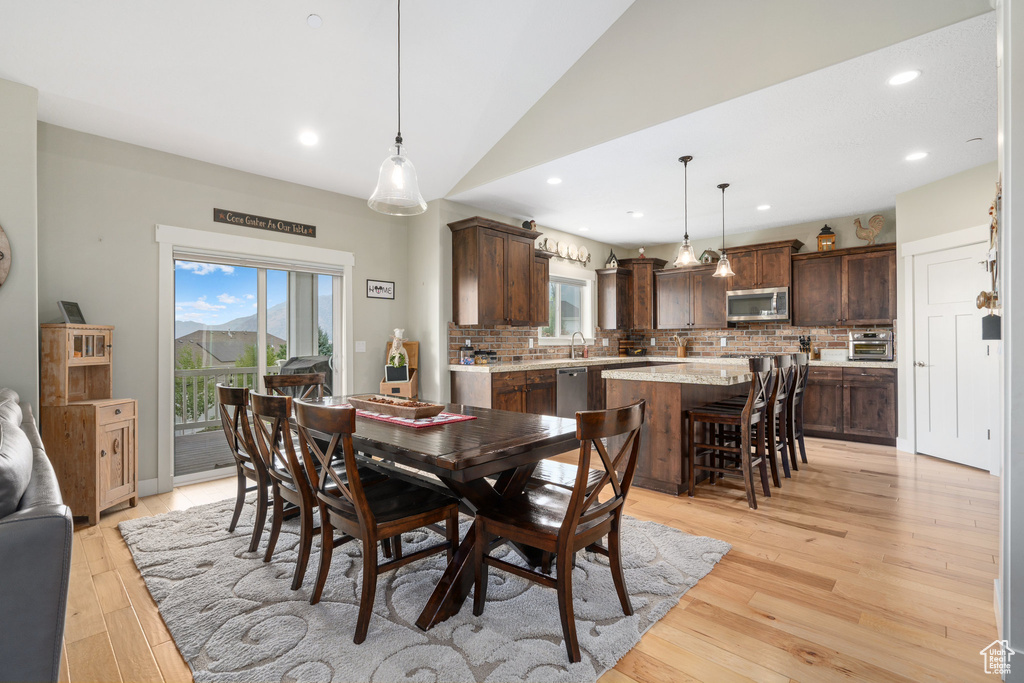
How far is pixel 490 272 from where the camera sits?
498 centimetres

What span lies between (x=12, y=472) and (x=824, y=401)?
20.9ft

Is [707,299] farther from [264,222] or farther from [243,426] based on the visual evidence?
[243,426]

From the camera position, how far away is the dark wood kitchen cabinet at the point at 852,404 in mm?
5012

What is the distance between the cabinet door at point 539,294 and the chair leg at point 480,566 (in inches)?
151

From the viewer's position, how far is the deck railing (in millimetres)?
3900

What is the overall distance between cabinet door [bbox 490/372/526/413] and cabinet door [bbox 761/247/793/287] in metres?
3.43

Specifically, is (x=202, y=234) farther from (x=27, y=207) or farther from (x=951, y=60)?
(x=951, y=60)

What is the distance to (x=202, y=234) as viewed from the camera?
3836 millimetres

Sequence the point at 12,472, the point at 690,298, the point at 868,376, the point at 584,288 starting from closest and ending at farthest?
the point at 12,472 < the point at 868,376 < the point at 690,298 < the point at 584,288

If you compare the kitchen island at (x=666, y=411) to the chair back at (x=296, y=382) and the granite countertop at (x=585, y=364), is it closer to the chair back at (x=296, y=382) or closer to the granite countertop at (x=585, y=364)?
the granite countertop at (x=585, y=364)

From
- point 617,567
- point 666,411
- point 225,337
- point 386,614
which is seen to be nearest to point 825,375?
point 666,411

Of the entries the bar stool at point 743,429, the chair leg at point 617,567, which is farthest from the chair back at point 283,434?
the bar stool at point 743,429

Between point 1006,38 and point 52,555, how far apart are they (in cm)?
300

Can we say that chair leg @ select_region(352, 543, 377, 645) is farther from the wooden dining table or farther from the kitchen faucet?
the kitchen faucet
